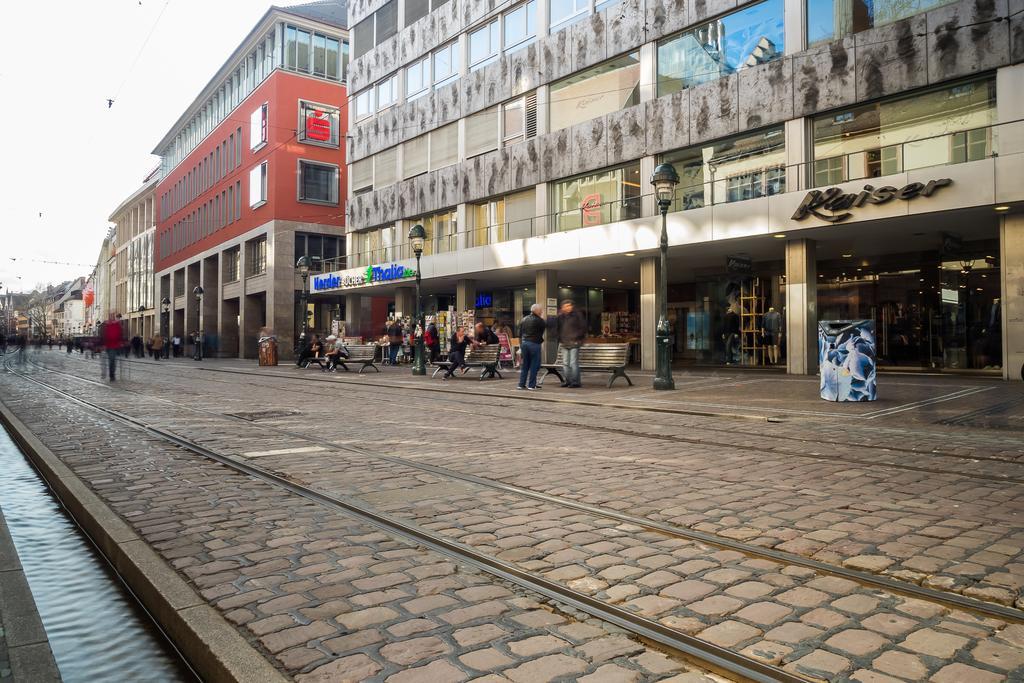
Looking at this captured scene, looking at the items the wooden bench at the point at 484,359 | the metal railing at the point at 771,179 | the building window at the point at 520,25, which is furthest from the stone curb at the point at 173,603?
the building window at the point at 520,25

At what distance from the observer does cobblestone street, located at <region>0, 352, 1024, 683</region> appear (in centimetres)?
255

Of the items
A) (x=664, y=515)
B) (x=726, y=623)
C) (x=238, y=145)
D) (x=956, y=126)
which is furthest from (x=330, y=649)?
(x=238, y=145)

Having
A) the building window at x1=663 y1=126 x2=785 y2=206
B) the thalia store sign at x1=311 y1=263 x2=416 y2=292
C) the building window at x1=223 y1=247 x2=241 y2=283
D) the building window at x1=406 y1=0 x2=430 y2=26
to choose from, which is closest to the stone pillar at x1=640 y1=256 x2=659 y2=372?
the building window at x1=663 y1=126 x2=785 y2=206

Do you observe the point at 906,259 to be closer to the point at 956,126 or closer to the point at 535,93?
the point at 956,126

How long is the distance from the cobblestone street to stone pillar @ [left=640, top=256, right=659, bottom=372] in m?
13.6

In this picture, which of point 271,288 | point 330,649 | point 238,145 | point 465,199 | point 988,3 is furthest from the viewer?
point 238,145

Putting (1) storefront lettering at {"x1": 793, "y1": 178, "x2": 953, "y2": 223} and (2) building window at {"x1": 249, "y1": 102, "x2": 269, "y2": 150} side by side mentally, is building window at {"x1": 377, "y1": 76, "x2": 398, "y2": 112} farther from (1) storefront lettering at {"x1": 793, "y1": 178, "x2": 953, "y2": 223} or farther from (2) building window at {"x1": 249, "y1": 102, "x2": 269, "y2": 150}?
(1) storefront lettering at {"x1": 793, "y1": 178, "x2": 953, "y2": 223}

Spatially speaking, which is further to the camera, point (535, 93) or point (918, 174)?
point (535, 93)

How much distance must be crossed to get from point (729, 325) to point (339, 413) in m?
17.9

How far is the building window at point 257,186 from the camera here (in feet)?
139

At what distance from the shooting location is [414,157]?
32.6 m

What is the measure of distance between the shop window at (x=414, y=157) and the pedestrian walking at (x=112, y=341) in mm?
16429

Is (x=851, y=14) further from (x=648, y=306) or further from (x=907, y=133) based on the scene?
(x=648, y=306)

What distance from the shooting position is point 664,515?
4465mm
